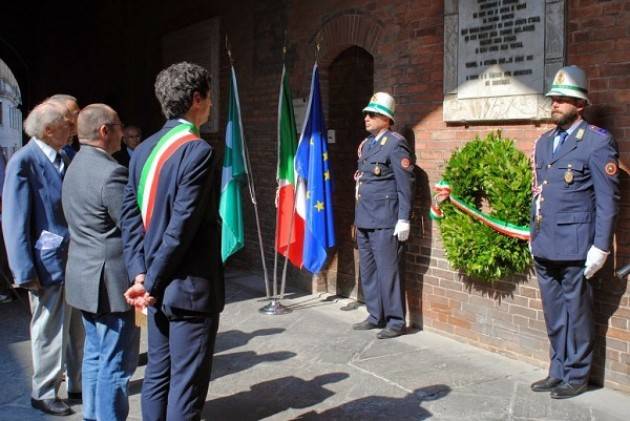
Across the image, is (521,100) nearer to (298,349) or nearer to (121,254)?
(298,349)

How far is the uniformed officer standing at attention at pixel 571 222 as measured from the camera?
409 centimetres

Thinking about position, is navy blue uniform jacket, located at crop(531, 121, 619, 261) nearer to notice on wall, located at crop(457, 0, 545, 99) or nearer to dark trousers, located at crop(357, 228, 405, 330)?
notice on wall, located at crop(457, 0, 545, 99)

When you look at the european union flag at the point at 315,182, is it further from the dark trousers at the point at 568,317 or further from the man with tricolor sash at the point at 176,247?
the man with tricolor sash at the point at 176,247

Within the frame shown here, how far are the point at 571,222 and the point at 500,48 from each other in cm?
151

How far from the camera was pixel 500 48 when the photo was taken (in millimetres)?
5016

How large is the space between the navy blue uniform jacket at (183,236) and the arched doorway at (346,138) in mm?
4012

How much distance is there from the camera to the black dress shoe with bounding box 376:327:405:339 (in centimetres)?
567

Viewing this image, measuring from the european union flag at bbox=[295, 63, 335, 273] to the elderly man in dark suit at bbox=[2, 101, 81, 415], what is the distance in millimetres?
2770

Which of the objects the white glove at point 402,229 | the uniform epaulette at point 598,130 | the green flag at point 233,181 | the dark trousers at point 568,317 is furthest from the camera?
the green flag at point 233,181

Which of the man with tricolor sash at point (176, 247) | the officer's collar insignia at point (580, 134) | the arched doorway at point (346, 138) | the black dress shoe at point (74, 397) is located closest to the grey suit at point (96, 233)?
the man with tricolor sash at point (176, 247)

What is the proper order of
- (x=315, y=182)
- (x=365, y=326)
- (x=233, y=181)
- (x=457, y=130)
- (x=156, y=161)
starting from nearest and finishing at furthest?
(x=156, y=161)
(x=457, y=130)
(x=365, y=326)
(x=315, y=182)
(x=233, y=181)

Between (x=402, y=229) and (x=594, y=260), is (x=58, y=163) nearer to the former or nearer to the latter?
(x=402, y=229)

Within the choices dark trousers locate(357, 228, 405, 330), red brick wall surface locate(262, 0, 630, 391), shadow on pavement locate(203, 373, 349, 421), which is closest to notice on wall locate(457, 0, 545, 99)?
red brick wall surface locate(262, 0, 630, 391)

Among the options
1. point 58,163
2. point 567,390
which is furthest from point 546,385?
point 58,163
